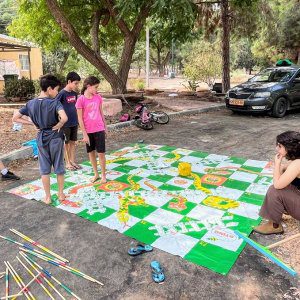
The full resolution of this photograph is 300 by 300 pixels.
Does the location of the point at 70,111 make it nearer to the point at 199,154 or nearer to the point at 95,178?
the point at 95,178

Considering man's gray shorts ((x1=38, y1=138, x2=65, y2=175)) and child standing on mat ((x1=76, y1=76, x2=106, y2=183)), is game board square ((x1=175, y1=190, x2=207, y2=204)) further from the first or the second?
man's gray shorts ((x1=38, y1=138, x2=65, y2=175))

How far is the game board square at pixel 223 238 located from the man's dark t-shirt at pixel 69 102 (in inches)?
121

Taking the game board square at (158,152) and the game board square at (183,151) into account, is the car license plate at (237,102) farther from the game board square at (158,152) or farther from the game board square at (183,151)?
the game board square at (158,152)

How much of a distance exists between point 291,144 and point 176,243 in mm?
1551

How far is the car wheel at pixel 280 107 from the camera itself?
1069 cm

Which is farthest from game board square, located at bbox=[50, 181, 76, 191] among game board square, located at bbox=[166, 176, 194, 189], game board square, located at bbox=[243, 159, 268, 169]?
game board square, located at bbox=[243, 159, 268, 169]

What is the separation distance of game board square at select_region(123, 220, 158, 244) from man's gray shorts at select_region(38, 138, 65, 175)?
1.31 meters

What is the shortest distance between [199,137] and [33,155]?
3.98m

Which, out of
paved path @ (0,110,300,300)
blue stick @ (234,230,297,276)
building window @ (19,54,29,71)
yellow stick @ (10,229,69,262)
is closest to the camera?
paved path @ (0,110,300,300)

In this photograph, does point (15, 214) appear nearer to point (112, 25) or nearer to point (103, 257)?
point (103, 257)

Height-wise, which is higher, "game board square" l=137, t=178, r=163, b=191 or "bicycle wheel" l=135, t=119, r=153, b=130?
"bicycle wheel" l=135, t=119, r=153, b=130

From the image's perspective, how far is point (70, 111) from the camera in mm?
5320

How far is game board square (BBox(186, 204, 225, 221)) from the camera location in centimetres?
388

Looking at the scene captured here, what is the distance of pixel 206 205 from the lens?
13.7 feet
